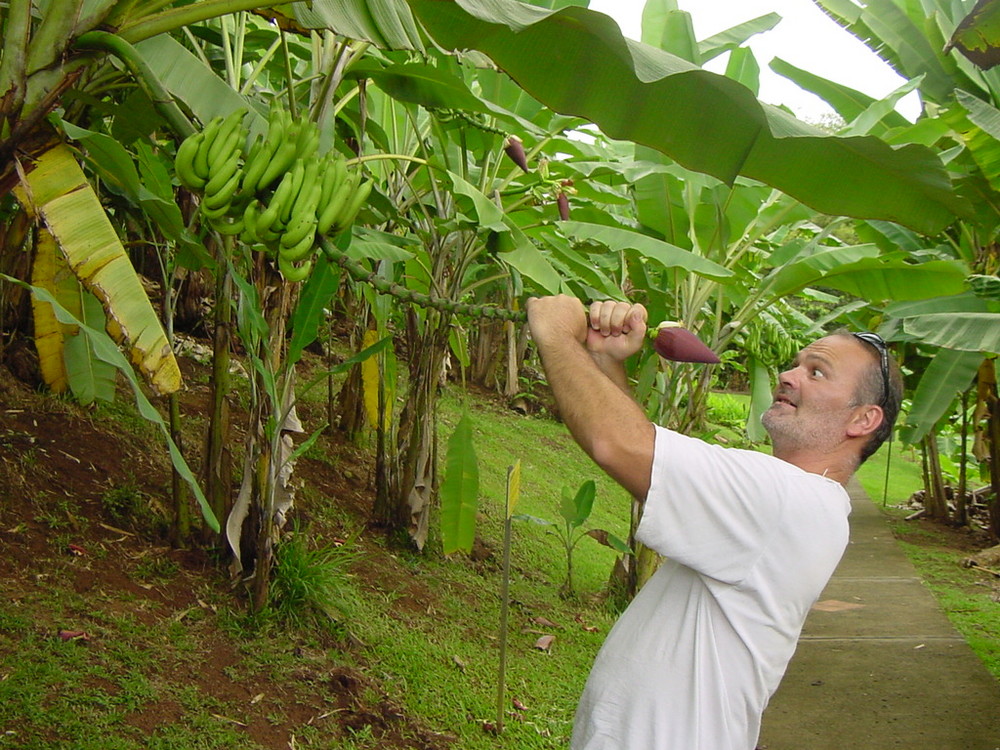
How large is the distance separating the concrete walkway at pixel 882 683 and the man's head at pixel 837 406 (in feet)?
8.87

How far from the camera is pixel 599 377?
5.23 ft

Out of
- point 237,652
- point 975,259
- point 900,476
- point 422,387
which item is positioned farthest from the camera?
point 900,476

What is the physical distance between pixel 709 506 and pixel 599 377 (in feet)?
0.95

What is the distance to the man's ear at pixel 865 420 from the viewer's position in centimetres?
184

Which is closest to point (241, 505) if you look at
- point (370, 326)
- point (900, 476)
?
point (370, 326)

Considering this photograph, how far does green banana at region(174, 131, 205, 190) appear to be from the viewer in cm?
173

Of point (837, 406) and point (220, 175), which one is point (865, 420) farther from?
point (220, 175)

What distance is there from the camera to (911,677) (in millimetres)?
4977

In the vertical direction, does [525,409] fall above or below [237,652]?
below

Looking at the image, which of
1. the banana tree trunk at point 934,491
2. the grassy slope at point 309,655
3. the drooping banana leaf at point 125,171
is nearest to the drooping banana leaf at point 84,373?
the grassy slope at point 309,655

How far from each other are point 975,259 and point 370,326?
409 cm

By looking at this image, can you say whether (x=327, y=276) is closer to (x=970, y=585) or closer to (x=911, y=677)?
(x=911, y=677)

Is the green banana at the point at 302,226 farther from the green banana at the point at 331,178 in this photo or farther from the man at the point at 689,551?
the man at the point at 689,551

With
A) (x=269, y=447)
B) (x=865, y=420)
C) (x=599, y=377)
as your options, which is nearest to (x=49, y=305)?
(x=269, y=447)
